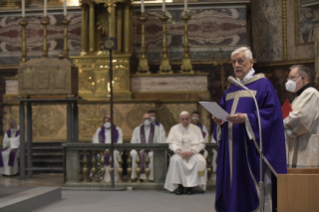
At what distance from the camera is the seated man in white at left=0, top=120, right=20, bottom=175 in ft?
36.2

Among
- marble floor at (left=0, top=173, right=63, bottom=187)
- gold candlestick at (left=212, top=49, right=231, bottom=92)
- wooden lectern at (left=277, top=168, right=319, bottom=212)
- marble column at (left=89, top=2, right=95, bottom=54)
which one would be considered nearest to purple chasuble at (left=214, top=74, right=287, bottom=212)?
wooden lectern at (left=277, top=168, right=319, bottom=212)

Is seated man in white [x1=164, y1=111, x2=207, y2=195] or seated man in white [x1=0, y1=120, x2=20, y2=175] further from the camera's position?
seated man in white [x1=0, y1=120, x2=20, y2=175]

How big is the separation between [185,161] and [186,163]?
0.05m

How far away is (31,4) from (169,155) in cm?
812

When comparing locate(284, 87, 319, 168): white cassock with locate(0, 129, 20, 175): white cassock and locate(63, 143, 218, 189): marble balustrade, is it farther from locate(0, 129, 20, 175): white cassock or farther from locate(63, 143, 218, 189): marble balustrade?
locate(0, 129, 20, 175): white cassock

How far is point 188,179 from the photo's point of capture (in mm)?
8289

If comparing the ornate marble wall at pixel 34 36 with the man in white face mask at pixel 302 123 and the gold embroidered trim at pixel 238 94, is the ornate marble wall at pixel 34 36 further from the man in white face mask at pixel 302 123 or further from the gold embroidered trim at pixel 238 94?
the gold embroidered trim at pixel 238 94

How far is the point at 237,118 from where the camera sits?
4.57 metres

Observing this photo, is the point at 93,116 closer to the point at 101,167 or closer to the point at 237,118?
the point at 101,167

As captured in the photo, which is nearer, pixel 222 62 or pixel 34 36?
pixel 222 62

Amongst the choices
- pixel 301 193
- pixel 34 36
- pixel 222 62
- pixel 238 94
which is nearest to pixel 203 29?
pixel 222 62

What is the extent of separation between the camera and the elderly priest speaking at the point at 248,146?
15.2 feet

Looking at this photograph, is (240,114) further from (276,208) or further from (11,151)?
(11,151)

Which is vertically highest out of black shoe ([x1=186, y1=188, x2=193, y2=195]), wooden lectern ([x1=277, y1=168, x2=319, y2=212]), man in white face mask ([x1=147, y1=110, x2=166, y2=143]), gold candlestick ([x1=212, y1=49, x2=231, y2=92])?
gold candlestick ([x1=212, y1=49, x2=231, y2=92])
